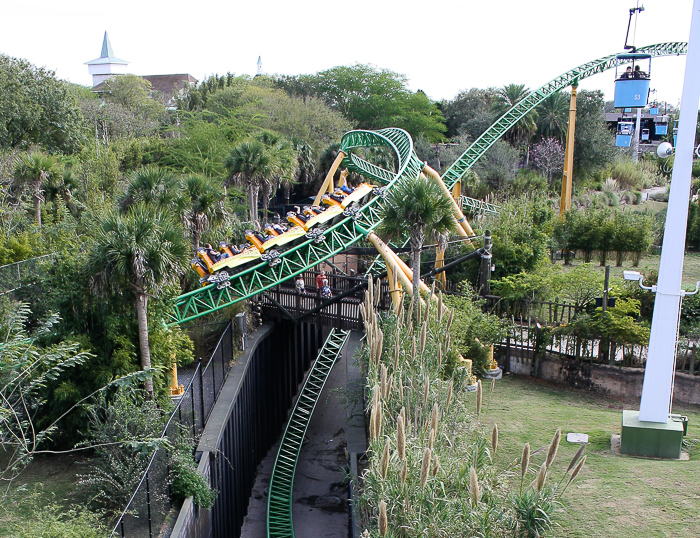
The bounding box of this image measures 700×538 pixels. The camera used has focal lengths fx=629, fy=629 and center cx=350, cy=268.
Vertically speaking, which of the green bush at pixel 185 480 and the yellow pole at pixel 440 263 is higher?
the yellow pole at pixel 440 263

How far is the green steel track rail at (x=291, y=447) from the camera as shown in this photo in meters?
13.2

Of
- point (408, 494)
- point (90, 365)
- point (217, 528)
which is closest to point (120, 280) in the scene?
point (90, 365)

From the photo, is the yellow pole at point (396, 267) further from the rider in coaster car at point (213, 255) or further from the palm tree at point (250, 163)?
the palm tree at point (250, 163)

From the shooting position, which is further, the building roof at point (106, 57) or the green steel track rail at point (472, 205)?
the building roof at point (106, 57)

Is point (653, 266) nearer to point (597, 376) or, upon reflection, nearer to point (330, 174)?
point (597, 376)

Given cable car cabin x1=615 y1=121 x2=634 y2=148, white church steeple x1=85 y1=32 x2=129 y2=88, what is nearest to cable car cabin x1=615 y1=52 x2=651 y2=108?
cable car cabin x1=615 y1=121 x2=634 y2=148

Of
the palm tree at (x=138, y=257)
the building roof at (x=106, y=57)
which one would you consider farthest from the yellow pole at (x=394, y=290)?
the building roof at (x=106, y=57)

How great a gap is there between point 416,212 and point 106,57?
148346 mm

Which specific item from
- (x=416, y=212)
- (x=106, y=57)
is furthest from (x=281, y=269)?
(x=106, y=57)

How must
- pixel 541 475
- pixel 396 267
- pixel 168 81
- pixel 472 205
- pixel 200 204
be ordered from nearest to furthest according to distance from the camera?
pixel 541 475 → pixel 396 267 → pixel 200 204 → pixel 472 205 → pixel 168 81

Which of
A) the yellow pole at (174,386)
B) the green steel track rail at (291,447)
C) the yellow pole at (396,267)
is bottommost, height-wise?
the green steel track rail at (291,447)

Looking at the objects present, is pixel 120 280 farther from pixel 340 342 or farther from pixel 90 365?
pixel 340 342

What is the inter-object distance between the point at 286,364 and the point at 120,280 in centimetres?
965

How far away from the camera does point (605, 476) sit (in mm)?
8562
